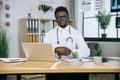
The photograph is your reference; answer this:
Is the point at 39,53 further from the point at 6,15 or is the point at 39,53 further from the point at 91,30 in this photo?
the point at 91,30

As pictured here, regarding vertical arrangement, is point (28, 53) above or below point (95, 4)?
below

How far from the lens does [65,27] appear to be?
10.4 ft

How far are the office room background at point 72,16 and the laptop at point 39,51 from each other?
2986 mm

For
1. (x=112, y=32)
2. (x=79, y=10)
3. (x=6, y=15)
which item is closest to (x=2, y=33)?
(x=6, y=15)

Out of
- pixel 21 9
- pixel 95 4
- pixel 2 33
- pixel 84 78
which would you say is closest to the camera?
pixel 84 78

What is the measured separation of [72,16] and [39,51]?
391 centimetres

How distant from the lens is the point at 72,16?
6.13 metres

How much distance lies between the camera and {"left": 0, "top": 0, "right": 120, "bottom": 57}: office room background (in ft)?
17.3

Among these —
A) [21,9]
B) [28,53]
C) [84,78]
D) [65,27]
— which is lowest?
[84,78]

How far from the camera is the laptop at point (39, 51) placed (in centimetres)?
228

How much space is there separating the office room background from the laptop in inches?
118

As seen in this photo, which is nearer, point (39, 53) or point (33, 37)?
point (39, 53)

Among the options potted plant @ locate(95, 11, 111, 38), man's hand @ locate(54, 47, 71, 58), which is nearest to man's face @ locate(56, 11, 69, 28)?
man's hand @ locate(54, 47, 71, 58)

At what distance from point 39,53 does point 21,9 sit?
327 cm
